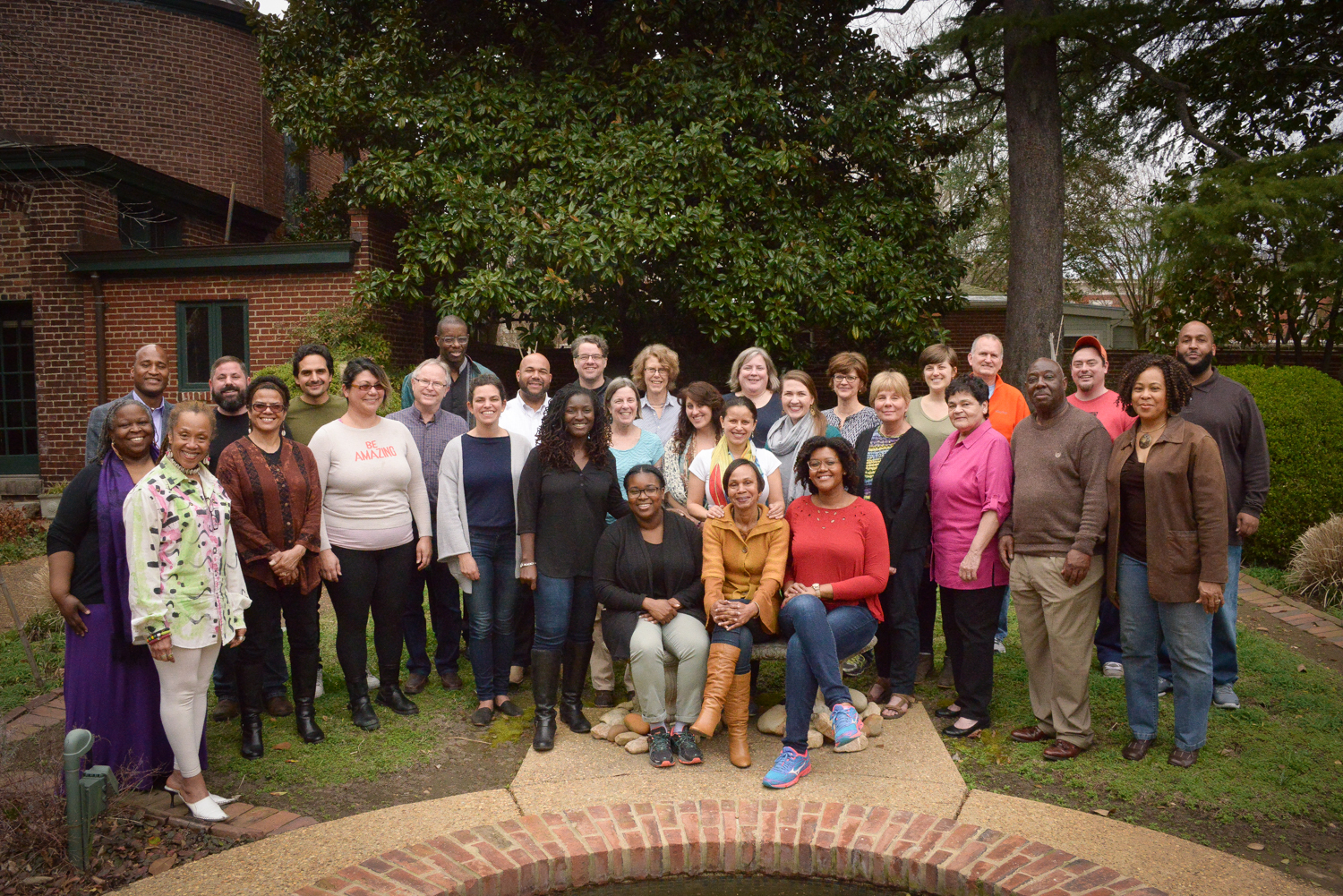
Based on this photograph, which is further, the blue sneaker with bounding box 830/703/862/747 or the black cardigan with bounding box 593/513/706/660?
the black cardigan with bounding box 593/513/706/660

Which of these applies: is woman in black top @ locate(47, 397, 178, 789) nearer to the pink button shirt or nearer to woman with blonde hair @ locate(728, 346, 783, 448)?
woman with blonde hair @ locate(728, 346, 783, 448)

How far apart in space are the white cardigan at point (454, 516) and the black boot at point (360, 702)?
0.73 m

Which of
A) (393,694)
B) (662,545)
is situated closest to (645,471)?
(662,545)

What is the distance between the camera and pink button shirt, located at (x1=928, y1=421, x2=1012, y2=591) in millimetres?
4785

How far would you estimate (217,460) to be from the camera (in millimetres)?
4840

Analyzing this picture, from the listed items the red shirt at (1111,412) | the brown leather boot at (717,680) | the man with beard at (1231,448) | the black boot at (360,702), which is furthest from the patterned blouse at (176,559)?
the man with beard at (1231,448)

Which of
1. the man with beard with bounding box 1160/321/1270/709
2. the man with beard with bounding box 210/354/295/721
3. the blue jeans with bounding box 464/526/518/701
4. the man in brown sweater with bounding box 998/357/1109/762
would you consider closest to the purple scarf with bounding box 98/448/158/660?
the man with beard with bounding box 210/354/295/721

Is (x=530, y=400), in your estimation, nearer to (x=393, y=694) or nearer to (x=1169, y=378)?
(x=393, y=694)

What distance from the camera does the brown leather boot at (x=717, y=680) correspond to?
452 cm

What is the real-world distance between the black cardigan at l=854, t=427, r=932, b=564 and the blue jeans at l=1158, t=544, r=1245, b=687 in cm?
165

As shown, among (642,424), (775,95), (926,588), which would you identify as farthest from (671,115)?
(926,588)

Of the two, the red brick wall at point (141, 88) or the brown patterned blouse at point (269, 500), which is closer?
the brown patterned blouse at point (269, 500)

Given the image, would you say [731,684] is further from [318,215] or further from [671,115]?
[318,215]

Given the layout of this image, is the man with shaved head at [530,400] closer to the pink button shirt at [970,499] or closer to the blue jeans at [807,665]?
the blue jeans at [807,665]
